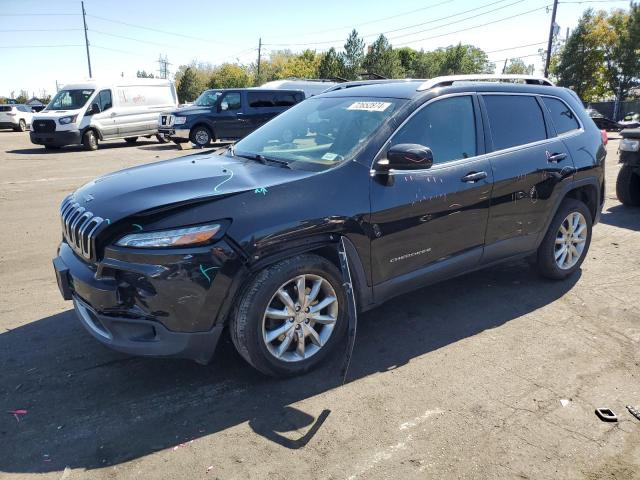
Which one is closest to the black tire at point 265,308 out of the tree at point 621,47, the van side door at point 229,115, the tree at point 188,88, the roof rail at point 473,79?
the roof rail at point 473,79

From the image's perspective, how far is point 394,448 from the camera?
2609 mm

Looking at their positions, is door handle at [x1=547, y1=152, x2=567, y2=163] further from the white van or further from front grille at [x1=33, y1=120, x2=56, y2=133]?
front grille at [x1=33, y1=120, x2=56, y2=133]

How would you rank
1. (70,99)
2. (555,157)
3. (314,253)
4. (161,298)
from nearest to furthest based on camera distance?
1. (161,298)
2. (314,253)
3. (555,157)
4. (70,99)

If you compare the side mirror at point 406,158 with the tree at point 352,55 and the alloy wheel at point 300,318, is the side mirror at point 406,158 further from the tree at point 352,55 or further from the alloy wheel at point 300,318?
the tree at point 352,55

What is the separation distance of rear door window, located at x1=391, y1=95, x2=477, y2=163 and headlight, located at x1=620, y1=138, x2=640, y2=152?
479cm

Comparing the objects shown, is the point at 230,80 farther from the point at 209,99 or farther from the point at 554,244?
the point at 554,244

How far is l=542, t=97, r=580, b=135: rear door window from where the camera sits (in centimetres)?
461

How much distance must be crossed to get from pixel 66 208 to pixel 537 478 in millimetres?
3101

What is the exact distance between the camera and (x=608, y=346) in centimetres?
365

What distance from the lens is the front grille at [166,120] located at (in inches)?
679

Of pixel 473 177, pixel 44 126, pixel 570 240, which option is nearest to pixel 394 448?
pixel 473 177

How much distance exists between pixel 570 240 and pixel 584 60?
42.2 m

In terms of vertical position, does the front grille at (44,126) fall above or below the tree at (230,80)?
below

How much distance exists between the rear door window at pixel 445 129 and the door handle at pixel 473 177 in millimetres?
151
